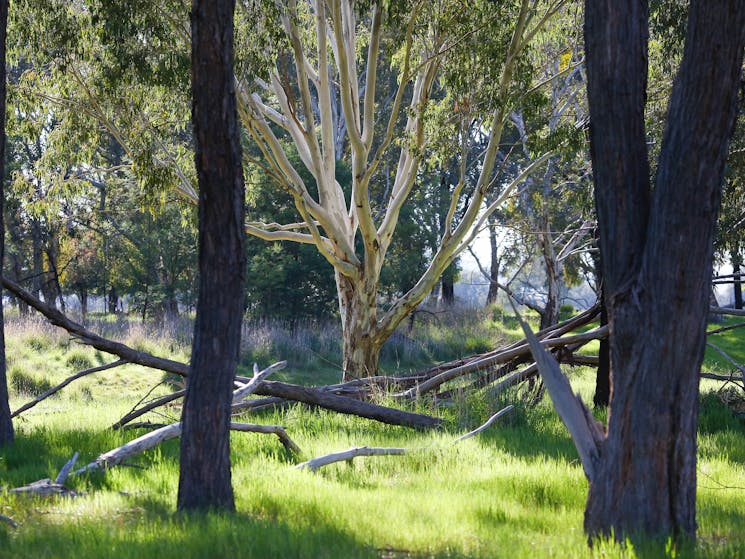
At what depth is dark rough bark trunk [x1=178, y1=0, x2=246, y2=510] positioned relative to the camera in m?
4.09

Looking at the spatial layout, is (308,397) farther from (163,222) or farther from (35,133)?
(163,222)

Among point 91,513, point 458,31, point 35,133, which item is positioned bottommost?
point 91,513

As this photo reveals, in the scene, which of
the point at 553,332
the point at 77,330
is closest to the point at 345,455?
the point at 77,330

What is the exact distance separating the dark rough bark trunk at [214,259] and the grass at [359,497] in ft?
0.97

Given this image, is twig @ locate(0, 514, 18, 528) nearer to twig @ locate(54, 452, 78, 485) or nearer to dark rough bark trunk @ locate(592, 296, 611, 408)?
twig @ locate(54, 452, 78, 485)

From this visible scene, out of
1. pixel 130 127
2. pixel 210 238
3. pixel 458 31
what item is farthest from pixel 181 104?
pixel 210 238

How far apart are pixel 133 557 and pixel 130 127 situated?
10030 millimetres

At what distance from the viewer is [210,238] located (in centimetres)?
414

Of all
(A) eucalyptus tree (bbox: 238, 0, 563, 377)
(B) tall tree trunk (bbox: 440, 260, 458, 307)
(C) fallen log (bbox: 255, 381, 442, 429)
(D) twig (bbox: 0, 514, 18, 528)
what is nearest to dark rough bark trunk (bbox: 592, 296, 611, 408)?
(C) fallen log (bbox: 255, 381, 442, 429)

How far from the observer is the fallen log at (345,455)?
547cm

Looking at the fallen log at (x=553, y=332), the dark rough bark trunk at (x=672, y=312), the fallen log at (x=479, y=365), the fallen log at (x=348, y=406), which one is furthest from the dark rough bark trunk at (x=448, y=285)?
the dark rough bark trunk at (x=672, y=312)

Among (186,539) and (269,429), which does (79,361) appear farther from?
(186,539)

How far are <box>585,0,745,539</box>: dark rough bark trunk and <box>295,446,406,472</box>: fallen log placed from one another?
2.05m

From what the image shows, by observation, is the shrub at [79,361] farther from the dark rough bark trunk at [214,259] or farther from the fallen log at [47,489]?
the dark rough bark trunk at [214,259]
